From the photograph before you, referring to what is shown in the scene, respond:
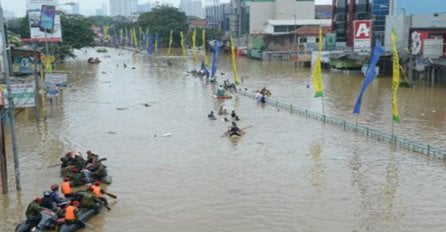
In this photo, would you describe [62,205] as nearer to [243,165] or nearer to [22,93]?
[243,165]

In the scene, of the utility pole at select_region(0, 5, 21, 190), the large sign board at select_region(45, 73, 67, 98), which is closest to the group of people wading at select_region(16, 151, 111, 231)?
the utility pole at select_region(0, 5, 21, 190)

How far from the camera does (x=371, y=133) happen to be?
96.1 feet

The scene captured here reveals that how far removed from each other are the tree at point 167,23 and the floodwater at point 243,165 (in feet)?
294

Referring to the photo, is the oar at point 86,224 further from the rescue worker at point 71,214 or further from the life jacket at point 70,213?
the life jacket at point 70,213

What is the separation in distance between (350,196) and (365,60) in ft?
156

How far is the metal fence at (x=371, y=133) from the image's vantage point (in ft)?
82.0

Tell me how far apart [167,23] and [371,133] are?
367ft

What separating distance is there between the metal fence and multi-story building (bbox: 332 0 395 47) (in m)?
37.8

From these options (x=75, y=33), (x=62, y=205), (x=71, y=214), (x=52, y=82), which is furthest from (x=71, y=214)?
(x=75, y=33)

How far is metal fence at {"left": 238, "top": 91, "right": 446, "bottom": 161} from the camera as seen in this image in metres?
25.0

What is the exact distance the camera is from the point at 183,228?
1652cm

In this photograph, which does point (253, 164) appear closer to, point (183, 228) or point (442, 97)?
point (183, 228)

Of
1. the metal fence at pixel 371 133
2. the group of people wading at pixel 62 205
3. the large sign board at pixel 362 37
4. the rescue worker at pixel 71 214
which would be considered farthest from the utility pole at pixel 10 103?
the large sign board at pixel 362 37

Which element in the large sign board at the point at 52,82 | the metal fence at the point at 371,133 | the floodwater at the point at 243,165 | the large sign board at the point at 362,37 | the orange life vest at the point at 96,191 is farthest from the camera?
the large sign board at the point at 362,37
